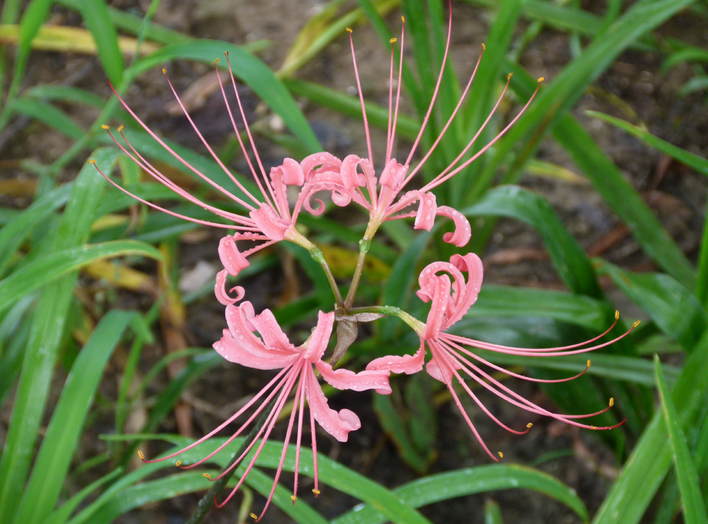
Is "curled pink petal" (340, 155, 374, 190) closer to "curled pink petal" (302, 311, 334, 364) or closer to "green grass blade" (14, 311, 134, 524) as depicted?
"curled pink petal" (302, 311, 334, 364)

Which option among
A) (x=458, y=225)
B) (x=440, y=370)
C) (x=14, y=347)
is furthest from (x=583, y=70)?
Result: (x=14, y=347)

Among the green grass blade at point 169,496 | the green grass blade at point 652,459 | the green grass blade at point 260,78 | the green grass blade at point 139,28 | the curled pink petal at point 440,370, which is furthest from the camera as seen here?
the green grass blade at point 139,28

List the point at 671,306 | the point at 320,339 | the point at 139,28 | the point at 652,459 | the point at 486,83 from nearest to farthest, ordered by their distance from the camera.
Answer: the point at 320,339 < the point at 652,459 < the point at 671,306 < the point at 486,83 < the point at 139,28

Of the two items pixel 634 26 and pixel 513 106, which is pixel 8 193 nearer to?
pixel 513 106

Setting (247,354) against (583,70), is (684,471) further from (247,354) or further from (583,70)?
(583,70)

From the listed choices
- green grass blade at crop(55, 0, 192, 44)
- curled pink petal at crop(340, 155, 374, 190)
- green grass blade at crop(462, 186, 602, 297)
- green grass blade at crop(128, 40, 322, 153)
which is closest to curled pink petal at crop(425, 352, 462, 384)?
curled pink petal at crop(340, 155, 374, 190)

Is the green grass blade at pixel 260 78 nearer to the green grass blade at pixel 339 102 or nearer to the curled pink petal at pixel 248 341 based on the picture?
the green grass blade at pixel 339 102

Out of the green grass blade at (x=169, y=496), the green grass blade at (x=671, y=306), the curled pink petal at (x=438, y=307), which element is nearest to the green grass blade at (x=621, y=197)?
the green grass blade at (x=671, y=306)
